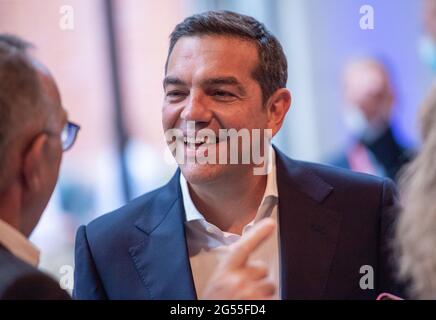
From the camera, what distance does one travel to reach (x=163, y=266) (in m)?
1.60

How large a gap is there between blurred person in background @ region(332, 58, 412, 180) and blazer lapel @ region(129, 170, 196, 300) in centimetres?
73

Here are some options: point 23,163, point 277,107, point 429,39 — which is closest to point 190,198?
point 277,107

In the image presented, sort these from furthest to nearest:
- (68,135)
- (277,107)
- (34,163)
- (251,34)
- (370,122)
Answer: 1. (370,122)
2. (277,107)
3. (251,34)
4. (68,135)
5. (34,163)

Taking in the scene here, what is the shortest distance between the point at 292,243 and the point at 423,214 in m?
0.51

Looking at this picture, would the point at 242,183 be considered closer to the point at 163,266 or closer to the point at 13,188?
the point at 163,266

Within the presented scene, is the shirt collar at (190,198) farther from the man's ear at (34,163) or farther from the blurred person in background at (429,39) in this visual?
the blurred person in background at (429,39)

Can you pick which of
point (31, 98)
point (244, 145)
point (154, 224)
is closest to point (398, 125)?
point (244, 145)

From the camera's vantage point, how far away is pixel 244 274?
1.30 m

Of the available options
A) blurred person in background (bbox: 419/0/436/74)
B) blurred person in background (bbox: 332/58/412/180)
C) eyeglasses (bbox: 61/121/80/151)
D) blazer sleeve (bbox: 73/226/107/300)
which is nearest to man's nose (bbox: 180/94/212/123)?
eyeglasses (bbox: 61/121/80/151)

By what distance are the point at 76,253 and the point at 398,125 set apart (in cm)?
116

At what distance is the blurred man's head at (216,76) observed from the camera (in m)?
1.66

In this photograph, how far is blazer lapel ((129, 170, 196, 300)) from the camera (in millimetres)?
1582

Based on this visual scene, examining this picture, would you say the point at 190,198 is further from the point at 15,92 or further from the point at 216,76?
the point at 15,92

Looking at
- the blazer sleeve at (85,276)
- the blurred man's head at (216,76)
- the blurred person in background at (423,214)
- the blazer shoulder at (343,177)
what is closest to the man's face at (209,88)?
the blurred man's head at (216,76)
